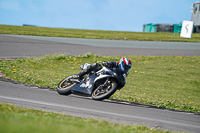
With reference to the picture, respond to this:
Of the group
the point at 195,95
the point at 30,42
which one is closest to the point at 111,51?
the point at 30,42

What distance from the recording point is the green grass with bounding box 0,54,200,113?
10.8 m

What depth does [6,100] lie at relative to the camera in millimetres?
7512

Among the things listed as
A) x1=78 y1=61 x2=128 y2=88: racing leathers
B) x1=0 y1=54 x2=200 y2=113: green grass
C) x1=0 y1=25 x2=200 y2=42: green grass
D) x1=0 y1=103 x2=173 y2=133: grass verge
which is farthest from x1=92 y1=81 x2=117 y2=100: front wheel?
x1=0 y1=25 x2=200 y2=42: green grass

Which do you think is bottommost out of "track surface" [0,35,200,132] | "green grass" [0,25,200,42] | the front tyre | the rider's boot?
"track surface" [0,35,200,132]

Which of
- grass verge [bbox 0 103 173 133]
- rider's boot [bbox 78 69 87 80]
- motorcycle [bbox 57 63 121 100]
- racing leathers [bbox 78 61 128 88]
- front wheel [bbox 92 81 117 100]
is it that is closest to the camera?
grass verge [bbox 0 103 173 133]

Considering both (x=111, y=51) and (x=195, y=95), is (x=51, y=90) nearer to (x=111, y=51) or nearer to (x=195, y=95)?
(x=195, y=95)

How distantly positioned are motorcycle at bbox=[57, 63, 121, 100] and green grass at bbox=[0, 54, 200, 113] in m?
1.78

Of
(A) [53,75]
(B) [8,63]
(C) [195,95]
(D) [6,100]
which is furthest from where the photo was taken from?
(B) [8,63]

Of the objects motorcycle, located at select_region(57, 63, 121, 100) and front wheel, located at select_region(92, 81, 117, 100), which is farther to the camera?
motorcycle, located at select_region(57, 63, 121, 100)

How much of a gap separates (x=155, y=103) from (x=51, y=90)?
3665mm

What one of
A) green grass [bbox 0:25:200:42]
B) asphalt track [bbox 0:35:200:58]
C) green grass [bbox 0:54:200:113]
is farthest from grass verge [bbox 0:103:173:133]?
green grass [bbox 0:25:200:42]

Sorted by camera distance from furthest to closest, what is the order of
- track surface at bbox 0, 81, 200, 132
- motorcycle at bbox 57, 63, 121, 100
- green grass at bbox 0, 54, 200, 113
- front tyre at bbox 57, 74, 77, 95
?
green grass at bbox 0, 54, 200, 113 → front tyre at bbox 57, 74, 77, 95 → motorcycle at bbox 57, 63, 121, 100 → track surface at bbox 0, 81, 200, 132

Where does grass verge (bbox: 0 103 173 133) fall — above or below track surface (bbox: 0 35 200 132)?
above

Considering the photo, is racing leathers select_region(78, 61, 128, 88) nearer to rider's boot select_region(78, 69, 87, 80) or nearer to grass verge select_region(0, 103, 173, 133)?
rider's boot select_region(78, 69, 87, 80)
